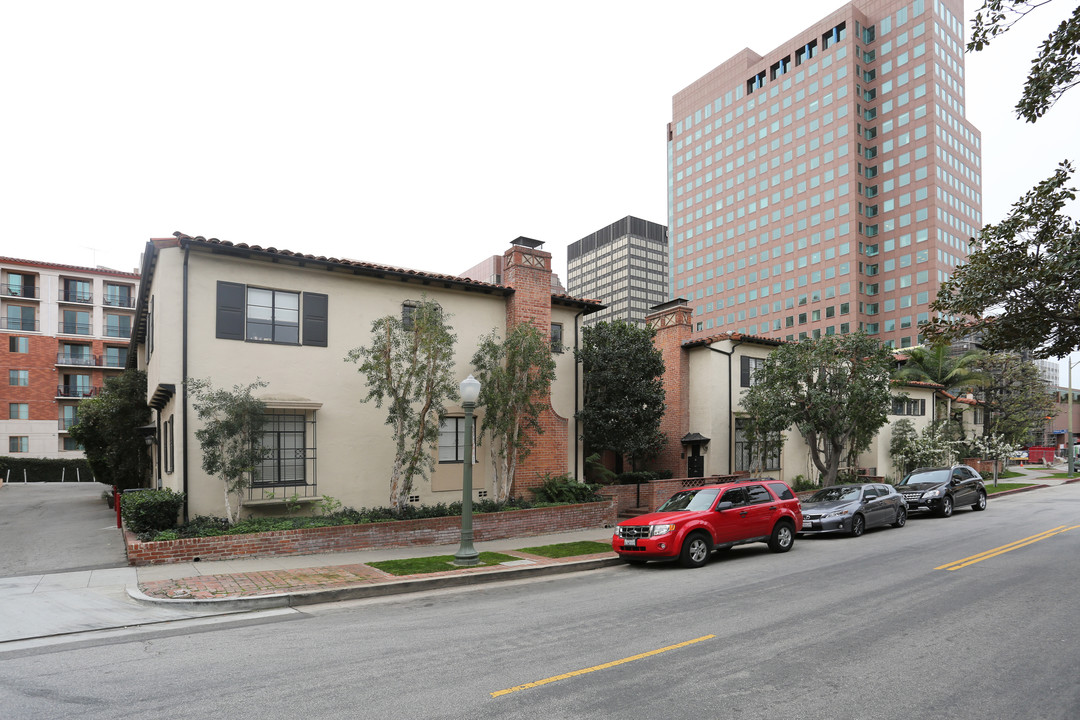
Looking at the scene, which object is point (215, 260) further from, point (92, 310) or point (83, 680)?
point (92, 310)

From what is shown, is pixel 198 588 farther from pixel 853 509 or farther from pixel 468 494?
pixel 853 509

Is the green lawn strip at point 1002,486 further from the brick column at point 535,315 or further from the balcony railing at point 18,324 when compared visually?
the balcony railing at point 18,324

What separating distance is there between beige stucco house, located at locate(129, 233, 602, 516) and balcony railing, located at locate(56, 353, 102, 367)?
4234 cm

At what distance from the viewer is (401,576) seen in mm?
10938

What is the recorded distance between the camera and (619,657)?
6648 millimetres

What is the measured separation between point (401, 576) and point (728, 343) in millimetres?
17197

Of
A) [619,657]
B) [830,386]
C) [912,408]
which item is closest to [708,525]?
[619,657]

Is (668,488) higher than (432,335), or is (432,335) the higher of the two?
(432,335)

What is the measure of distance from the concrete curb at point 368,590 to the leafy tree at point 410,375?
4039 mm

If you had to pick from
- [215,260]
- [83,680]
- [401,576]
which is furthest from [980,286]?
[215,260]

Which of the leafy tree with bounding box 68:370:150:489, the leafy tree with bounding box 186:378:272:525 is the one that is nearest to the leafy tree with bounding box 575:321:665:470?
the leafy tree with bounding box 186:378:272:525

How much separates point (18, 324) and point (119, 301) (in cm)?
702

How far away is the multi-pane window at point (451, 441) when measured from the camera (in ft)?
56.1

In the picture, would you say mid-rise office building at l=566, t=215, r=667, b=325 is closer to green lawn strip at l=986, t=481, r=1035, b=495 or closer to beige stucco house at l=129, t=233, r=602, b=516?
green lawn strip at l=986, t=481, r=1035, b=495
